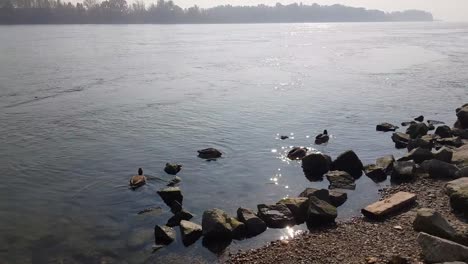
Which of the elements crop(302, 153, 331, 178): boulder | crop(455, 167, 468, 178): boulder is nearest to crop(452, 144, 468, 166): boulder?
crop(455, 167, 468, 178): boulder

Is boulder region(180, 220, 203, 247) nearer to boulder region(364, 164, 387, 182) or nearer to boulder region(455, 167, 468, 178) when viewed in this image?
boulder region(364, 164, 387, 182)

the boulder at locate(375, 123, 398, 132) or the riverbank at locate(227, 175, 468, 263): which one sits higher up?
the riverbank at locate(227, 175, 468, 263)

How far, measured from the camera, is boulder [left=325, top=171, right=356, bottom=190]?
14.8 meters

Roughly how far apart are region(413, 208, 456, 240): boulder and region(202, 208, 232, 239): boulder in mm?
4545

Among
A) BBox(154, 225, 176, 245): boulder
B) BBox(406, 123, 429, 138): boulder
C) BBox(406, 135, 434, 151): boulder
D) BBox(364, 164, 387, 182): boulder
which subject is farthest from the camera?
BBox(406, 123, 429, 138): boulder

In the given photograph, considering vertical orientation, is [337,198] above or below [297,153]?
above

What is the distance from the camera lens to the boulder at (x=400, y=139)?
19484 millimetres

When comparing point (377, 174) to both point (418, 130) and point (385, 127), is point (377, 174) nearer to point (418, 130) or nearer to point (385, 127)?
point (418, 130)

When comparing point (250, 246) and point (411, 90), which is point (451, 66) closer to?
point (411, 90)

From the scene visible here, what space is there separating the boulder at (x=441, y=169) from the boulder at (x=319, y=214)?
4.68m

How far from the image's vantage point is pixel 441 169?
577 inches

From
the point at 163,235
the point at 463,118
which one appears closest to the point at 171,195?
the point at 163,235

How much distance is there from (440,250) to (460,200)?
11.3 ft

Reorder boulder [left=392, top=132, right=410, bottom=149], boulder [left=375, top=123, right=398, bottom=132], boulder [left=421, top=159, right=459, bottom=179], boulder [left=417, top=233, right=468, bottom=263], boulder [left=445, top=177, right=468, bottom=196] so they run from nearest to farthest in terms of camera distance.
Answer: boulder [left=417, top=233, right=468, bottom=263] < boulder [left=445, top=177, right=468, bottom=196] < boulder [left=421, top=159, right=459, bottom=179] < boulder [left=392, top=132, right=410, bottom=149] < boulder [left=375, top=123, right=398, bottom=132]
